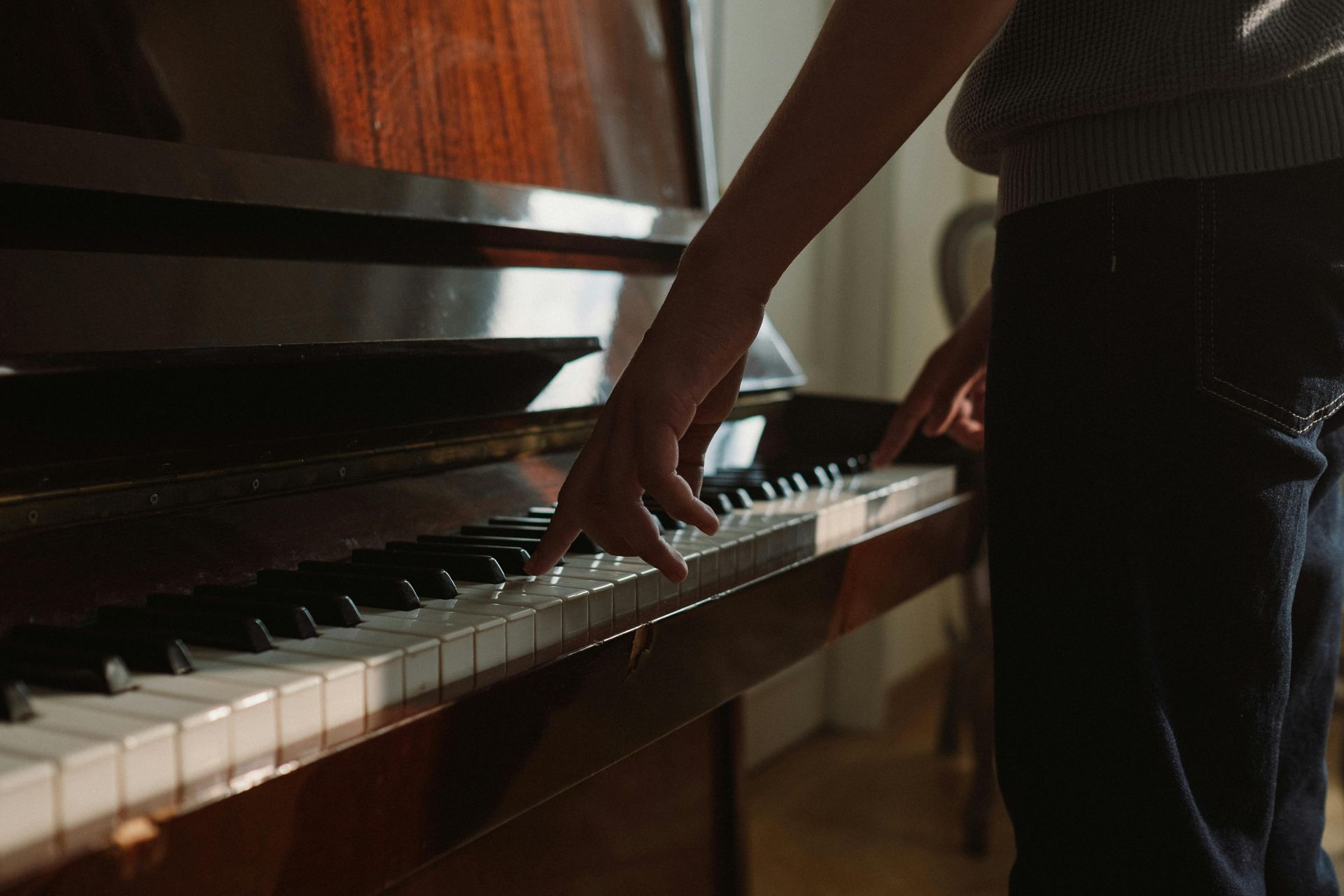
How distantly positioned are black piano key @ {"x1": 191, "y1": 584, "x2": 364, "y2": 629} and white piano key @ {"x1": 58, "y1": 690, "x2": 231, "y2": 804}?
0.43 feet

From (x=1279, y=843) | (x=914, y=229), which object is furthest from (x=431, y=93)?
(x=914, y=229)

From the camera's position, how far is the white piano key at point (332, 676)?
1.75 ft

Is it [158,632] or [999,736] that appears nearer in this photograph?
[158,632]

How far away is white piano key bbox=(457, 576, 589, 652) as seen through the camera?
676 mm

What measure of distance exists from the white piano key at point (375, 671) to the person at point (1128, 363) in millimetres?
154

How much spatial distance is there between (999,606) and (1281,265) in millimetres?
274

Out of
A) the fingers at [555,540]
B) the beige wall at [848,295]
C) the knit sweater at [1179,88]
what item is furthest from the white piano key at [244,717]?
the beige wall at [848,295]

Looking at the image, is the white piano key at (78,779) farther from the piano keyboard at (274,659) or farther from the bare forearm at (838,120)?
the bare forearm at (838,120)

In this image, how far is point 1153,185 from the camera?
0.64 metres

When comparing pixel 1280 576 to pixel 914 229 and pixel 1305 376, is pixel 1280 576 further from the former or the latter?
pixel 914 229

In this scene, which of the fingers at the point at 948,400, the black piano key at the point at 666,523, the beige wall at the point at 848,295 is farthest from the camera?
the beige wall at the point at 848,295

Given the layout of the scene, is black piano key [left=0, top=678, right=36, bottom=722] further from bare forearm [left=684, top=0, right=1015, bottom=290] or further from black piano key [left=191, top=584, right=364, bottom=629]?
bare forearm [left=684, top=0, right=1015, bottom=290]

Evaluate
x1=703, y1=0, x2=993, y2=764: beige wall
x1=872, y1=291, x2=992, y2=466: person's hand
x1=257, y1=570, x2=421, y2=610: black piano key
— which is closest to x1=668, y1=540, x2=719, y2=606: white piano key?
x1=257, y1=570, x2=421, y2=610: black piano key

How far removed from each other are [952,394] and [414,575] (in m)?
0.72
